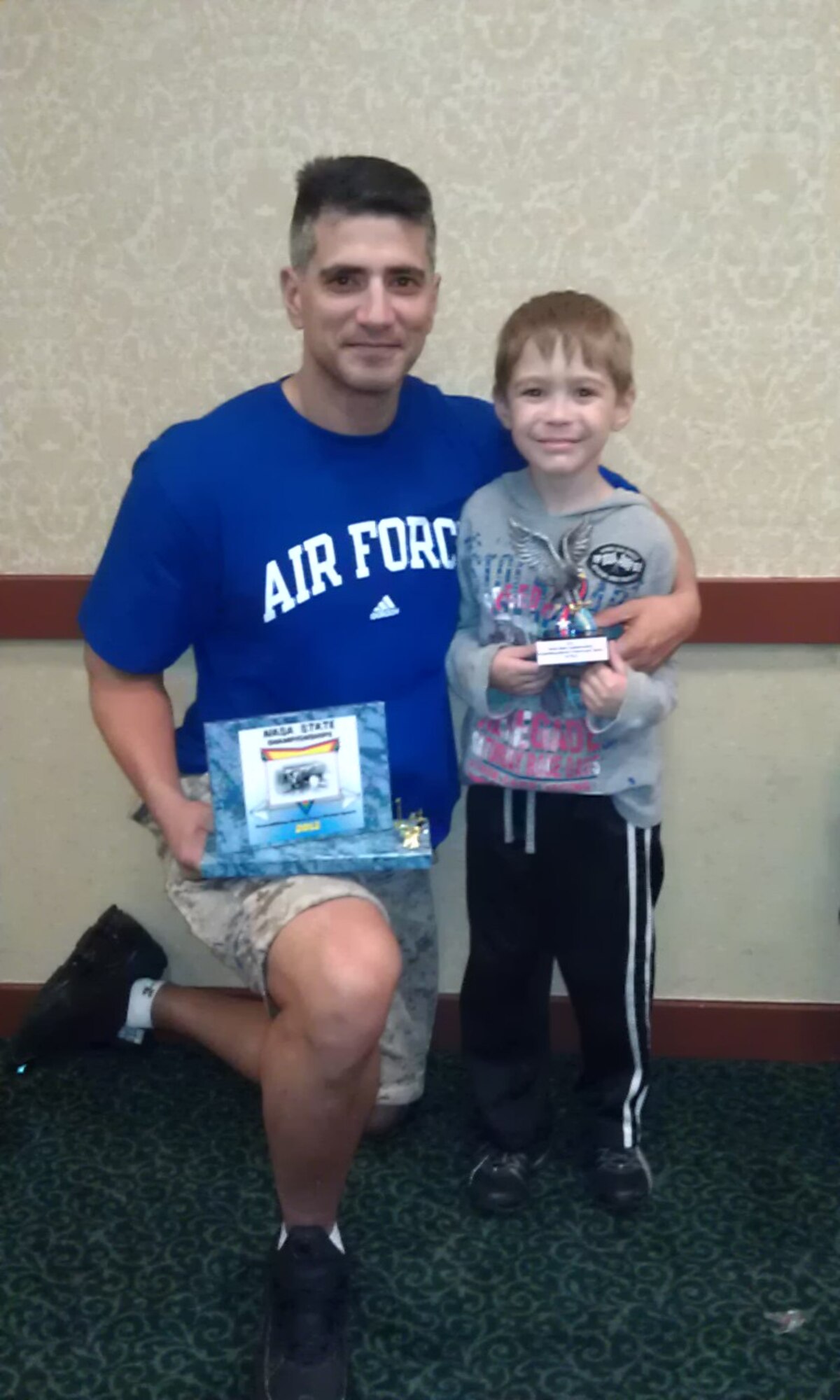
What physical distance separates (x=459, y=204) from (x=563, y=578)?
0.69 metres

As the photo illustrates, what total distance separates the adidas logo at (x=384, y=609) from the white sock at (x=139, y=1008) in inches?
35.0

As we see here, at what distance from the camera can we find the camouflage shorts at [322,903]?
150 cm

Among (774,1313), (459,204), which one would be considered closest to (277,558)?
(459,204)

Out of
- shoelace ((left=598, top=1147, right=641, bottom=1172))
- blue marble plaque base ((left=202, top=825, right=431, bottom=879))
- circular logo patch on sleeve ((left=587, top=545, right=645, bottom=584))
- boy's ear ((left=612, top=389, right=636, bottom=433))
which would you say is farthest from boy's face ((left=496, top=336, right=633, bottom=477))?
shoelace ((left=598, top=1147, right=641, bottom=1172))

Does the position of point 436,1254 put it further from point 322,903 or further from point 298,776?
point 298,776

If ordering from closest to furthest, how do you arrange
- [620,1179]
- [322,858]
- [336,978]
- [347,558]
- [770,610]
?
[336,978] < [322,858] < [347,558] < [620,1179] < [770,610]

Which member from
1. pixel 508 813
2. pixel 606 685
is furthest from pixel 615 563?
pixel 508 813

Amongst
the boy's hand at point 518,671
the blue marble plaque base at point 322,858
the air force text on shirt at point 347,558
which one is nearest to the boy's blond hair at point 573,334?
the air force text on shirt at point 347,558

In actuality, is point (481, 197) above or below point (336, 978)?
above

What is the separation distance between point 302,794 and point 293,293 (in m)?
0.67

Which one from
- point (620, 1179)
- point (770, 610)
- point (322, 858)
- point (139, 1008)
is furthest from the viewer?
point (139, 1008)

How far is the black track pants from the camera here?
1.64 metres

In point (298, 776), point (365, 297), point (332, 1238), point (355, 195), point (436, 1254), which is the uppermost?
point (355, 195)

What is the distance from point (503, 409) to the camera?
1.58 m
